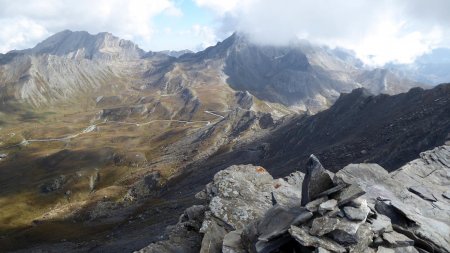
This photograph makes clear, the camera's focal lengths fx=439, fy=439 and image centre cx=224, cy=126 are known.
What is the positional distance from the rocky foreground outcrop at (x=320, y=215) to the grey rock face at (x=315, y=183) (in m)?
0.05

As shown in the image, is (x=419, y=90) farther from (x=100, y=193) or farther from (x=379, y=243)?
(x=379, y=243)

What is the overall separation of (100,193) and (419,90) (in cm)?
10397

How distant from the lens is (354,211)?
21531 millimetres

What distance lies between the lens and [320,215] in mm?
21734

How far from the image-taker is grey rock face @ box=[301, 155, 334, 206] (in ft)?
77.8

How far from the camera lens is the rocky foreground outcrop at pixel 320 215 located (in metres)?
21.1

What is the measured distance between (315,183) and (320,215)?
2454mm

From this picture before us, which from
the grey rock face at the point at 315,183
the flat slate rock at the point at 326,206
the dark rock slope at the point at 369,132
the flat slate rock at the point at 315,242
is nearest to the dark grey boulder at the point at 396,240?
the flat slate rock at the point at 315,242

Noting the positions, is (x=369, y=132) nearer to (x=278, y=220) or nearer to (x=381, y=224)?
(x=381, y=224)

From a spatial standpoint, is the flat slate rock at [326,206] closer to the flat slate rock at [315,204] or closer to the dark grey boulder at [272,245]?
the flat slate rock at [315,204]

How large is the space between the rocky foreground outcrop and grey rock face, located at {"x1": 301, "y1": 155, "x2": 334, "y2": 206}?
0.05 meters

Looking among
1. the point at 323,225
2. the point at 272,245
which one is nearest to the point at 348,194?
the point at 323,225

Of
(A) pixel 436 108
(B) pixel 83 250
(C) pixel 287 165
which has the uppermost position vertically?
(A) pixel 436 108

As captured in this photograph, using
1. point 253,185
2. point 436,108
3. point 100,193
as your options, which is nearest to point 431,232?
point 253,185
